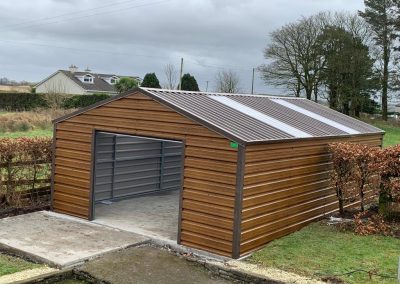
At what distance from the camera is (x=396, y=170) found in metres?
9.66

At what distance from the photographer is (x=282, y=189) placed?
9.05 metres

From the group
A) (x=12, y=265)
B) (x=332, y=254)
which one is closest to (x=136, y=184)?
(x=12, y=265)

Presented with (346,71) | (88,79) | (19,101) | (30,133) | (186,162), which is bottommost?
(30,133)

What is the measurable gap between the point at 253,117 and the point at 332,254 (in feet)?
10.0

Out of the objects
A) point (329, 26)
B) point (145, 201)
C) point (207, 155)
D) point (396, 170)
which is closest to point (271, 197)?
point (207, 155)

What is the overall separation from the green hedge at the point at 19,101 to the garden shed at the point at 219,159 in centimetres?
3280

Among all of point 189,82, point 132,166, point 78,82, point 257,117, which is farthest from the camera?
point 78,82

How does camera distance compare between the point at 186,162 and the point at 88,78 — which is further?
the point at 88,78

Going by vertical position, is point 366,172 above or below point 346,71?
below

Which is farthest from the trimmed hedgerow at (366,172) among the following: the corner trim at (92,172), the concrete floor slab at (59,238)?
the corner trim at (92,172)

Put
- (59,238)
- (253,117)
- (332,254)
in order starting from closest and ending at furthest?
(332,254)
(59,238)
(253,117)

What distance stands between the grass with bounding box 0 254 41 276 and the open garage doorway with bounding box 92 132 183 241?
94.8 inches

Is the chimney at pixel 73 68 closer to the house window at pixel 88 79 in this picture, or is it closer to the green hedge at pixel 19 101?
the house window at pixel 88 79

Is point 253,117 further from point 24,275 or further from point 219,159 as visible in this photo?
point 24,275
